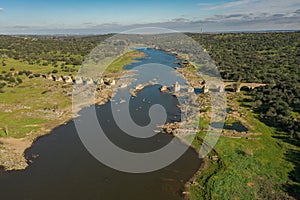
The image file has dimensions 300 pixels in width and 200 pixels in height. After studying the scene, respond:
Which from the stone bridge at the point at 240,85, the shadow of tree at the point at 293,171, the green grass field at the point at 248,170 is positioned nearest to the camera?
the shadow of tree at the point at 293,171

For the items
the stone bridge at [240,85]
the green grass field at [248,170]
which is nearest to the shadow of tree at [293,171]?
the green grass field at [248,170]

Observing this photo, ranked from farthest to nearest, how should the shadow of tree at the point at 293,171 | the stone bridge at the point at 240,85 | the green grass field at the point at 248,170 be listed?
the stone bridge at the point at 240,85
the green grass field at the point at 248,170
the shadow of tree at the point at 293,171

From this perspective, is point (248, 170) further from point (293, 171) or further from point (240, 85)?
point (240, 85)

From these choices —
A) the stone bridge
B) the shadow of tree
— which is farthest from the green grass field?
the stone bridge

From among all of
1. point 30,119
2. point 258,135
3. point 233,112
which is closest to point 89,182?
point 30,119

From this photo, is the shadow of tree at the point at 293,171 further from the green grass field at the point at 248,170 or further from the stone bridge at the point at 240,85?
the stone bridge at the point at 240,85

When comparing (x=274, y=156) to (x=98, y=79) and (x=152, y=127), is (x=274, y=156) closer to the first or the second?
(x=152, y=127)

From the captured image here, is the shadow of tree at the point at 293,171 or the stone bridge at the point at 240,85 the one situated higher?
the stone bridge at the point at 240,85

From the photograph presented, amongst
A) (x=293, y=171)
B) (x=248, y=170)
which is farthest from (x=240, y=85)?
(x=248, y=170)

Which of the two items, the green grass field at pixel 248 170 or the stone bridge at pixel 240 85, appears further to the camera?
the stone bridge at pixel 240 85

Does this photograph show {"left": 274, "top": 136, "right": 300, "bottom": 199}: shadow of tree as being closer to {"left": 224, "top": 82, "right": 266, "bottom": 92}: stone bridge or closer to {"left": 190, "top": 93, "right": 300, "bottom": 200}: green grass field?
{"left": 190, "top": 93, "right": 300, "bottom": 200}: green grass field

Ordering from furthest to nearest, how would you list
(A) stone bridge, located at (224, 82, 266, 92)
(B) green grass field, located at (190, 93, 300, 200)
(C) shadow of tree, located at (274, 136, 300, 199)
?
(A) stone bridge, located at (224, 82, 266, 92)
(B) green grass field, located at (190, 93, 300, 200)
(C) shadow of tree, located at (274, 136, 300, 199)
